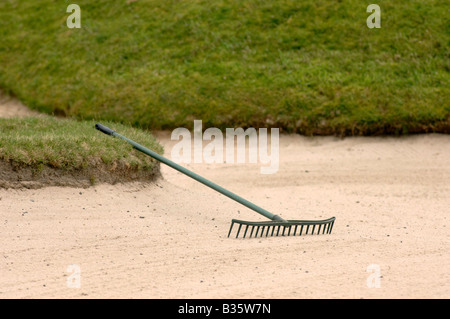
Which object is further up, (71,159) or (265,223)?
(71,159)

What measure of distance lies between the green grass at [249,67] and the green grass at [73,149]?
3.75 metres

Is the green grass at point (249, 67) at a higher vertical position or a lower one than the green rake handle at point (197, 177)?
higher

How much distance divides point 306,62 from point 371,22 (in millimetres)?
1910

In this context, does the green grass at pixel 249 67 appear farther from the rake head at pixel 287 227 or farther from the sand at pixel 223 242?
the rake head at pixel 287 227

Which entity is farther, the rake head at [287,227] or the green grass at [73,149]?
the green grass at [73,149]

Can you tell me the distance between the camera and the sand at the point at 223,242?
15.8ft

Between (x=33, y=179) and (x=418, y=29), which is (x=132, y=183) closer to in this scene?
(x=33, y=179)

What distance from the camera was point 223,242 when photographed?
612 centimetres

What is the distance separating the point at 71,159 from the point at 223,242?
2163 mm

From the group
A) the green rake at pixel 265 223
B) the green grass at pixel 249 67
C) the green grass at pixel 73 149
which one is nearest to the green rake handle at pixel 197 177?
the green rake at pixel 265 223

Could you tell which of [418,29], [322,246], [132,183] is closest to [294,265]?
[322,246]

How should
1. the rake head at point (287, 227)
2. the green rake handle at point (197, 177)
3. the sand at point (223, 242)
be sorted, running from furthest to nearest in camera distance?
the green rake handle at point (197, 177) < the rake head at point (287, 227) < the sand at point (223, 242)

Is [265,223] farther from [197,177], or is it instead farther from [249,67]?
[249,67]

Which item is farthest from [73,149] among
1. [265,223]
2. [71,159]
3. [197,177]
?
[265,223]
